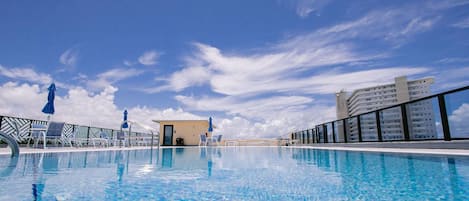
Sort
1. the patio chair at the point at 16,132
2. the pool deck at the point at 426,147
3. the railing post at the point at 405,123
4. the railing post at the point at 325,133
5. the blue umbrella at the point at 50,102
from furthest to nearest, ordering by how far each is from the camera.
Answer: the railing post at the point at 325,133
the patio chair at the point at 16,132
the blue umbrella at the point at 50,102
the railing post at the point at 405,123
the pool deck at the point at 426,147

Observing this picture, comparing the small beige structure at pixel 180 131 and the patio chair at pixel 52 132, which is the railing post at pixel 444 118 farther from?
the small beige structure at pixel 180 131

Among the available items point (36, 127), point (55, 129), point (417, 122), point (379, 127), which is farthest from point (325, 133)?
point (36, 127)

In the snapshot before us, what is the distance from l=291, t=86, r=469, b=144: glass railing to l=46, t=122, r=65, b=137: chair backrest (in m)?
11.6

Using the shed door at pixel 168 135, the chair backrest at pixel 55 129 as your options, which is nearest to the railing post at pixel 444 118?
the chair backrest at pixel 55 129

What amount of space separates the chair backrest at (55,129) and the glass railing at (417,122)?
38.2ft

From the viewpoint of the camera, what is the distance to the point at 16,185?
2.49m

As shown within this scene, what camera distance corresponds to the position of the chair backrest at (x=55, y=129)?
27.7 feet

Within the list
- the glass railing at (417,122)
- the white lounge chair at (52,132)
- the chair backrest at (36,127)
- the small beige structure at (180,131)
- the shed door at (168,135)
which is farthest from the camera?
the shed door at (168,135)

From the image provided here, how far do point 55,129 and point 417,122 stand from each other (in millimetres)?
11789

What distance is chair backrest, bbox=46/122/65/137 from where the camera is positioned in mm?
8445

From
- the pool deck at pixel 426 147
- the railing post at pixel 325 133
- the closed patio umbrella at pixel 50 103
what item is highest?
the closed patio umbrella at pixel 50 103

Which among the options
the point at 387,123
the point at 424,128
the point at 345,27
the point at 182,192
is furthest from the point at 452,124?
the point at 182,192

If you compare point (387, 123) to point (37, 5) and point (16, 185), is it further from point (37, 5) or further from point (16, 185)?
point (37, 5)

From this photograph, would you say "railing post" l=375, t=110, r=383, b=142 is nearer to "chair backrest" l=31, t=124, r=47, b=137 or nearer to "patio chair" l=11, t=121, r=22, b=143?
"chair backrest" l=31, t=124, r=47, b=137
